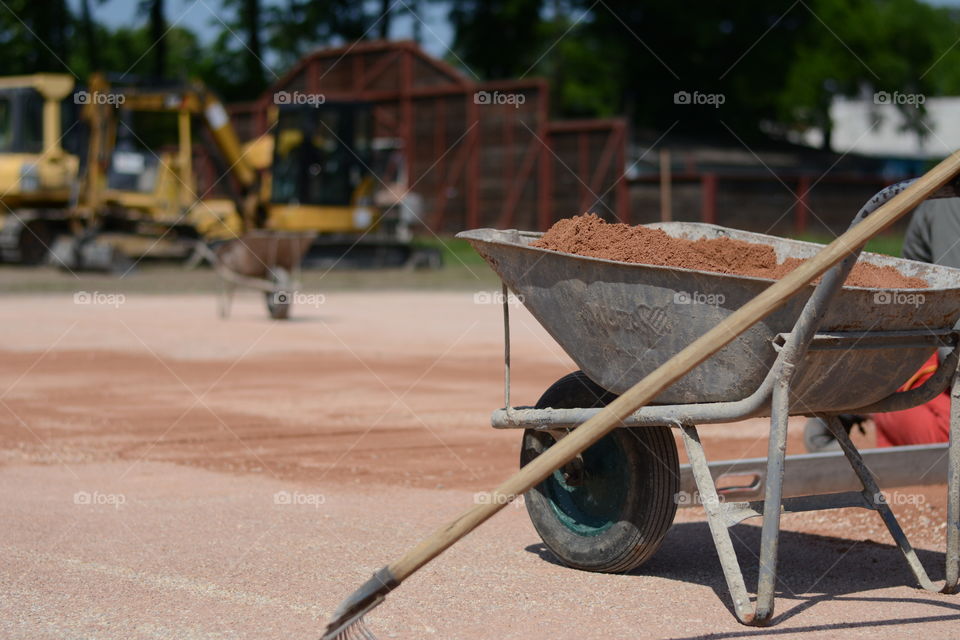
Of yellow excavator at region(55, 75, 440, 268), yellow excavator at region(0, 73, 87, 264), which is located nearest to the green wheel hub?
yellow excavator at region(55, 75, 440, 268)

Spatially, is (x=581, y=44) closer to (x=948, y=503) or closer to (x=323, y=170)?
(x=323, y=170)

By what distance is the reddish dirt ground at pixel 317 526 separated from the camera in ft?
13.1

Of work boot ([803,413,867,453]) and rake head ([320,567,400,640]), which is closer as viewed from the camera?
rake head ([320,567,400,640])

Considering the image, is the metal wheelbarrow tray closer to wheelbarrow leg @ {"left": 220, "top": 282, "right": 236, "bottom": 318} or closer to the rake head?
the rake head

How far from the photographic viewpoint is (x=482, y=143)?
3183cm

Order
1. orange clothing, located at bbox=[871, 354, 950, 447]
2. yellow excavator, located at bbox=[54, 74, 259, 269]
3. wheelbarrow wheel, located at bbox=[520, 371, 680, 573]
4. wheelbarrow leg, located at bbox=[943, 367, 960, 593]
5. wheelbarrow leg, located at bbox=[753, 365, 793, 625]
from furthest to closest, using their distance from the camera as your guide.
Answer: yellow excavator, located at bbox=[54, 74, 259, 269] → orange clothing, located at bbox=[871, 354, 950, 447] → wheelbarrow wheel, located at bbox=[520, 371, 680, 573] → wheelbarrow leg, located at bbox=[943, 367, 960, 593] → wheelbarrow leg, located at bbox=[753, 365, 793, 625]

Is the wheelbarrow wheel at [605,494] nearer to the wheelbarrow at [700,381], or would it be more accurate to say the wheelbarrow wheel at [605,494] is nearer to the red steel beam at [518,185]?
the wheelbarrow at [700,381]

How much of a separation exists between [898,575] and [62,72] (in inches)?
1740

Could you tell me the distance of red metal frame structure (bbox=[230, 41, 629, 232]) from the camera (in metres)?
29.8

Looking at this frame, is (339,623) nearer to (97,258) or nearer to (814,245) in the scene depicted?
(814,245)

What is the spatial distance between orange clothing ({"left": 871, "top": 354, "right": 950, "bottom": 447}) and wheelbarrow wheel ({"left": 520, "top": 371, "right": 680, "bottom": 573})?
1991 millimetres

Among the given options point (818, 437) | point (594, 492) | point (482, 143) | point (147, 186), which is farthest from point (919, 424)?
point (482, 143)

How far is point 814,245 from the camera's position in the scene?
4.73 meters

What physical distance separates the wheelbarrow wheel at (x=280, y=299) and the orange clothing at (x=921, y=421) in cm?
909
